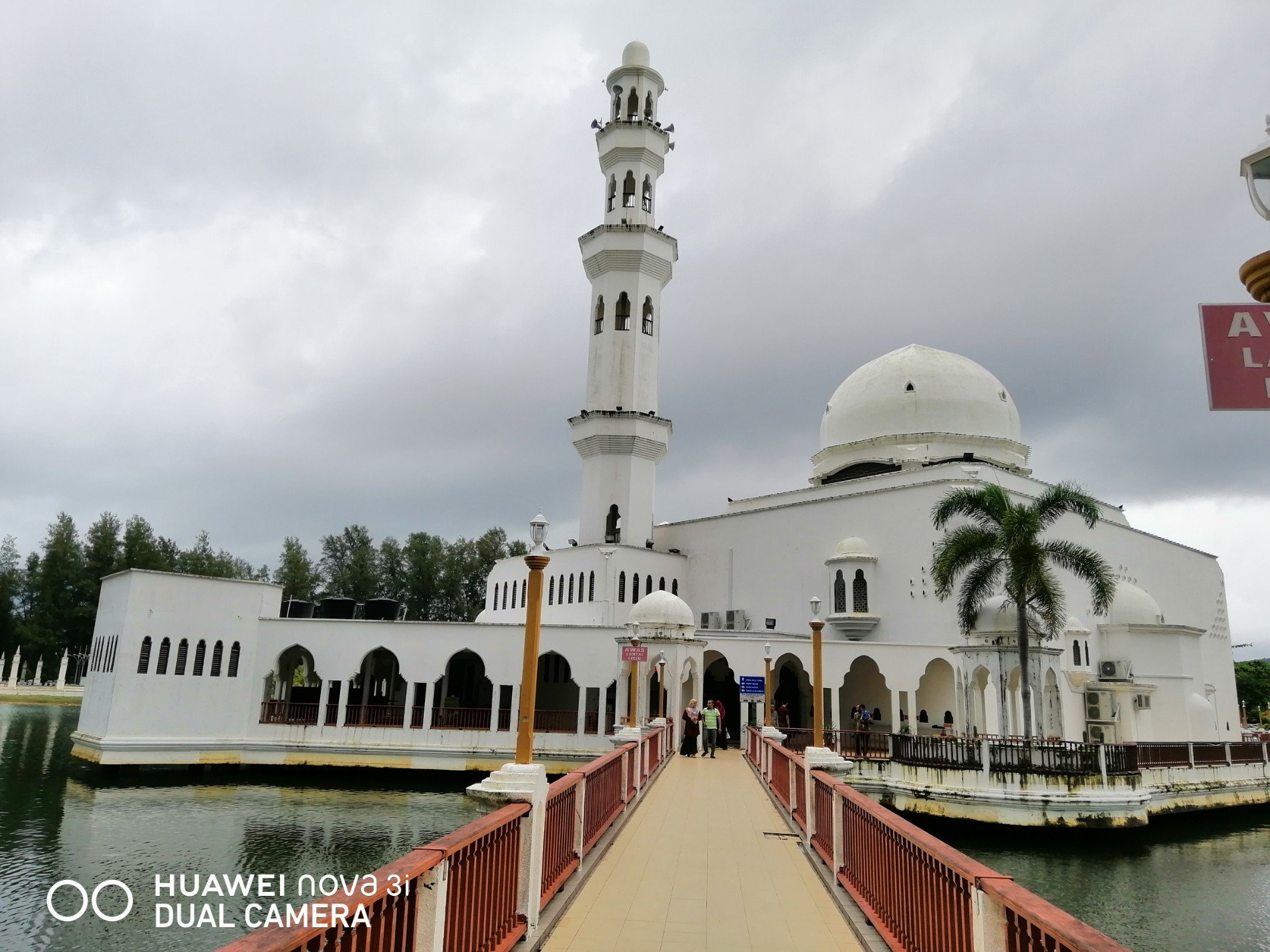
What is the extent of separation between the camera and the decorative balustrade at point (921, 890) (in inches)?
147

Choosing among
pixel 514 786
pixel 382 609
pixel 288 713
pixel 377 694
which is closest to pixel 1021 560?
pixel 514 786

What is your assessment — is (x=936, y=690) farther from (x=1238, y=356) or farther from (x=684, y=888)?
(x=1238, y=356)

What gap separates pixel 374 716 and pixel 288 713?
2.60 m

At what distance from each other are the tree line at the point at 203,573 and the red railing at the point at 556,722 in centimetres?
2889

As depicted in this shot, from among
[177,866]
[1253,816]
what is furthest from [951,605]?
[177,866]

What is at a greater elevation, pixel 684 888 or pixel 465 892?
pixel 465 892

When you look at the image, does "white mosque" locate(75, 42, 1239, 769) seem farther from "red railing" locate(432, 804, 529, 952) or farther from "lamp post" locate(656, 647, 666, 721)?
"red railing" locate(432, 804, 529, 952)

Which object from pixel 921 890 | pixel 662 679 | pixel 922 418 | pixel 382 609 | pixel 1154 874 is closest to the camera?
pixel 921 890

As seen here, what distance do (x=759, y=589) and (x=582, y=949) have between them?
28.8m

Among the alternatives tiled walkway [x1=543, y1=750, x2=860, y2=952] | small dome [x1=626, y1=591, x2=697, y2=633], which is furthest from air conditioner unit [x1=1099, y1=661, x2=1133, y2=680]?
tiled walkway [x1=543, y1=750, x2=860, y2=952]

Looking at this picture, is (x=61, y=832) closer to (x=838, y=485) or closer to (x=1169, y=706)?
(x=838, y=485)

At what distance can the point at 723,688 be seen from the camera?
32.1 meters

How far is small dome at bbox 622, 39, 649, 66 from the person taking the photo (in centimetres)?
3538

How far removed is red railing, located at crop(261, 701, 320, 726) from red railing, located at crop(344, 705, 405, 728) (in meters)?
1.04
